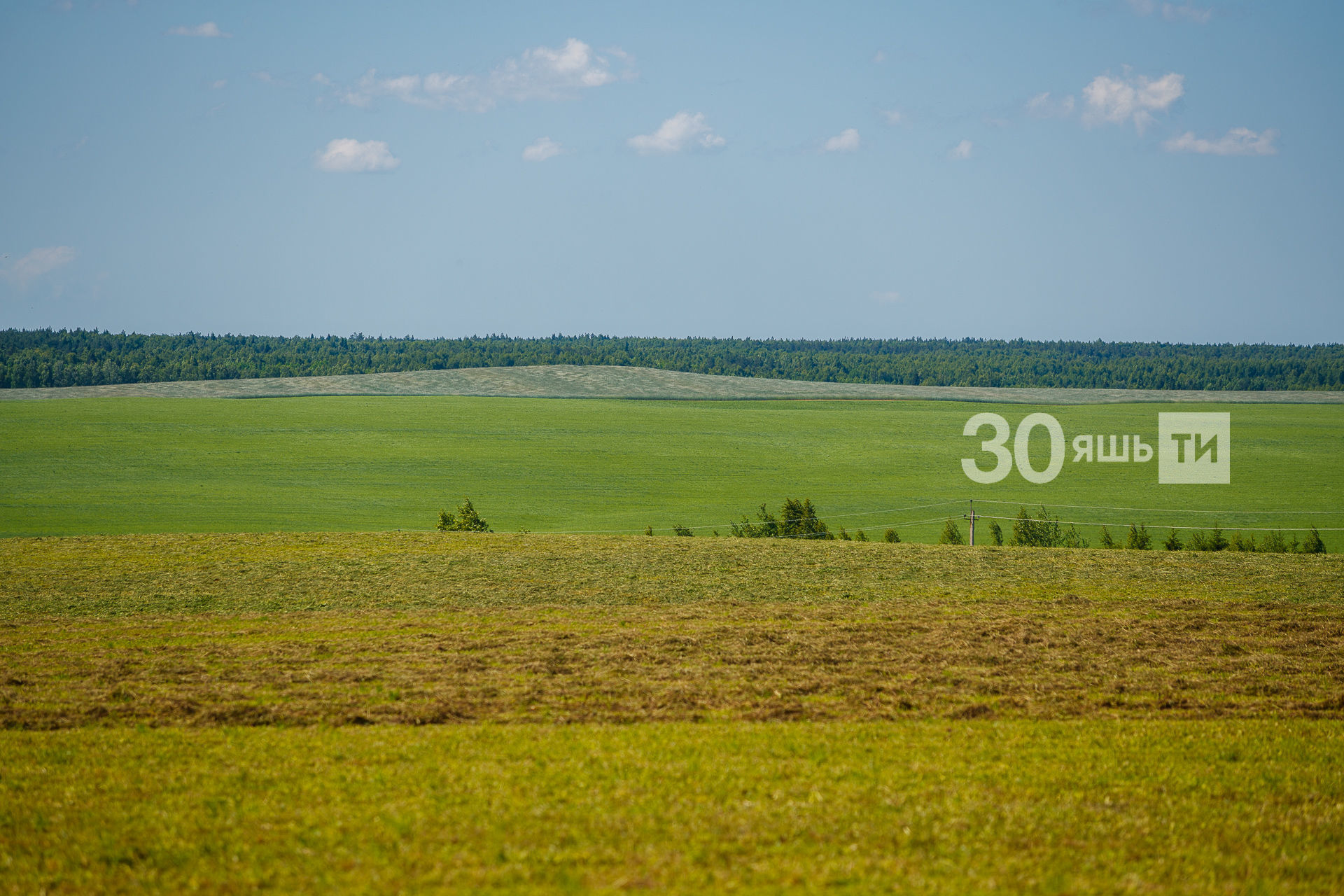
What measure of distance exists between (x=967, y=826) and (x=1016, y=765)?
1958 mm

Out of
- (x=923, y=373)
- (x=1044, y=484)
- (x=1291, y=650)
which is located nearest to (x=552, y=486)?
(x=1044, y=484)

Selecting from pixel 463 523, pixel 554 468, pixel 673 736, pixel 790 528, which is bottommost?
pixel 790 528

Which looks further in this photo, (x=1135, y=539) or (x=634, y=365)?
(x=634, y=365)

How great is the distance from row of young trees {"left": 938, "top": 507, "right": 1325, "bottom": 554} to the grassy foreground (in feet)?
90.2

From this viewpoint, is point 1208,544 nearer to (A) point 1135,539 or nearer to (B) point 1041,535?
(A) point 1135,539

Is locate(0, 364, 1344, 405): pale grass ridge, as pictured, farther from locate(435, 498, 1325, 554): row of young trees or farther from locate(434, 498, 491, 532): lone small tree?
locate(434, 498, 491, 532): lone small tree

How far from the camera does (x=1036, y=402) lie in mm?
106938

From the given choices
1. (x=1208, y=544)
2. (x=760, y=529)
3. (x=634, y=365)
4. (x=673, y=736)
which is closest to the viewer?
(x=673, y=736)

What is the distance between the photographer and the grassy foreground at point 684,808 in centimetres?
749

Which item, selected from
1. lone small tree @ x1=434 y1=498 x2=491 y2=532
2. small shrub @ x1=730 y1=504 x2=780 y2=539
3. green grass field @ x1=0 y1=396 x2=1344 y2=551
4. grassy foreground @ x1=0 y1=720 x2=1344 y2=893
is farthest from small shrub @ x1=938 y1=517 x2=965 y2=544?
grassy foreground @ x1=0 y1=720 x2=1344 y2=893

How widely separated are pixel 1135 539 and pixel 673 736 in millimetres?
33487

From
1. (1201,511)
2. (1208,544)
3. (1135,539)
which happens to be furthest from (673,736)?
(1201,511)

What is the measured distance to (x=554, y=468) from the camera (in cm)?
6362

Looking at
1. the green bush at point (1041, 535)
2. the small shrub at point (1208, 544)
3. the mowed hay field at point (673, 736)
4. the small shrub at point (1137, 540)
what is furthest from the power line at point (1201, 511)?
the mowed hay field at point (673, 736)
